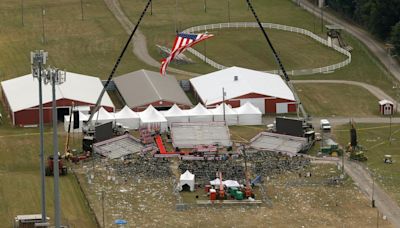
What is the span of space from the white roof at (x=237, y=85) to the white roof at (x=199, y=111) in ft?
14.2

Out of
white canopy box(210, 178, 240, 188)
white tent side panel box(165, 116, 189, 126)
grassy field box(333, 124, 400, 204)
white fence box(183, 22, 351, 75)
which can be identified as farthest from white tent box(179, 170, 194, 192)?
white fence box(183, 22, 351, 75)

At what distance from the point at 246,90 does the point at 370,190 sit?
28321 mm

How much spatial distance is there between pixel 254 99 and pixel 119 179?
26.0 metres

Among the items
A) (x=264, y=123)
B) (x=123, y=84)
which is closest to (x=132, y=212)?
(x=264, y=123)

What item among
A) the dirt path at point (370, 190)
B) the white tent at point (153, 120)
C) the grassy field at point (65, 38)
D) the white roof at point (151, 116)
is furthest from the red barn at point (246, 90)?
the dirt path at point (370, 190)

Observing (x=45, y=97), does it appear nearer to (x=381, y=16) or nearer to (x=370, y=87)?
(x=370, y=87)

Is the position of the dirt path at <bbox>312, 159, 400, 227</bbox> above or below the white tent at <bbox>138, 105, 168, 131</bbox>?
below

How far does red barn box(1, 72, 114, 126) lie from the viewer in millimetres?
109438

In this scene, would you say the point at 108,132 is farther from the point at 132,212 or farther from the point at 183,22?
the point at 183,22

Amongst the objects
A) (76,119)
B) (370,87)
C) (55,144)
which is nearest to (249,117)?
(76,119)

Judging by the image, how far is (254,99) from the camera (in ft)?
376

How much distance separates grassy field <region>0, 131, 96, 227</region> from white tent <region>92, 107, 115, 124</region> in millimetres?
3082

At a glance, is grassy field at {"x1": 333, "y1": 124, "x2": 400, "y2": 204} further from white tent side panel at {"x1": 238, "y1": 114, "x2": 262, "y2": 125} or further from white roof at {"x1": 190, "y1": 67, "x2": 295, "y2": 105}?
white roof at {"x1": 190, "y1": 67, "x2": 295, "y2": 105}

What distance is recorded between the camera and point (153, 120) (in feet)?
350
